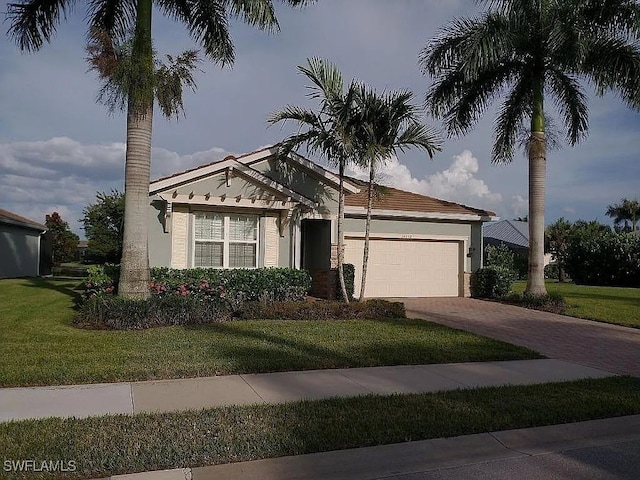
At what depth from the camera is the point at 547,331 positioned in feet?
40.2

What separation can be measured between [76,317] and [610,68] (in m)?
15.5

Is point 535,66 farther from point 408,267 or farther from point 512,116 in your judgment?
point 408,267

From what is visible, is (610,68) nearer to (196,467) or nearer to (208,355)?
(208,355)

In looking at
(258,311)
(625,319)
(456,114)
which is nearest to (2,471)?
(258,311)

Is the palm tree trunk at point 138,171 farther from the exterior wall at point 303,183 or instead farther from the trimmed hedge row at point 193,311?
the exterior wall at point 303,183

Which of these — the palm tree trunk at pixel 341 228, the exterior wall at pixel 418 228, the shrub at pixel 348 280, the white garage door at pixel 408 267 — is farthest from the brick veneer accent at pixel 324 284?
the exterior wall at pixel 418 228

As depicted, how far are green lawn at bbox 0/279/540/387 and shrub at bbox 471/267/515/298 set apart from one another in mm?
6971

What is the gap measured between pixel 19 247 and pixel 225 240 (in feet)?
55.8

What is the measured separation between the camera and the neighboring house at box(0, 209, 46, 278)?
992 inches

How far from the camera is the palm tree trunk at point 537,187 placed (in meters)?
16.7

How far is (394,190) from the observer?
67.5 feet

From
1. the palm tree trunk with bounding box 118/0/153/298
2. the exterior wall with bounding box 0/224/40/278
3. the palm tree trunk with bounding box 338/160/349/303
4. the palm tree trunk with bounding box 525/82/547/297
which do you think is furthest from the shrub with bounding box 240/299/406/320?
the exterior wall with bounding box 0/224/40/278

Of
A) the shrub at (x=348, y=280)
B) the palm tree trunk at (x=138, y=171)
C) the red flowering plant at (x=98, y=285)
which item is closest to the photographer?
the palm tree trunk at (x=138, y=171)

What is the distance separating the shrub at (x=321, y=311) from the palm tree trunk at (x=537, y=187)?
5.93 m
